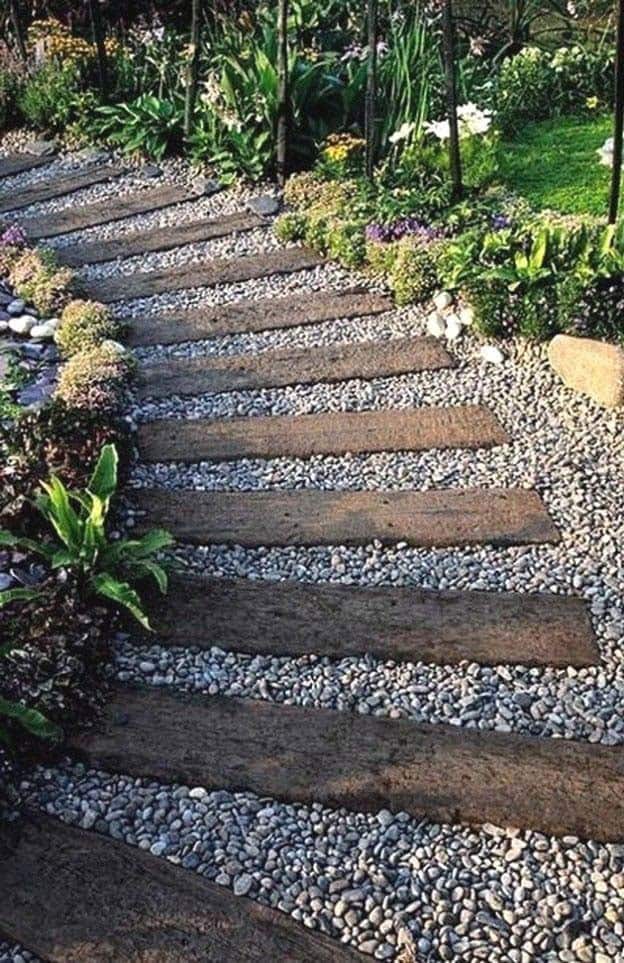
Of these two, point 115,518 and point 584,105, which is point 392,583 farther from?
point 584,105

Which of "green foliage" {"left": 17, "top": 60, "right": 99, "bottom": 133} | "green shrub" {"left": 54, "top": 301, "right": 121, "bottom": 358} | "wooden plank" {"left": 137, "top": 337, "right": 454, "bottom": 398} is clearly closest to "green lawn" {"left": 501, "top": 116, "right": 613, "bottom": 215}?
"wooden plank" {"left": 137, "top": 337, "right": 454, "bottom": 398}

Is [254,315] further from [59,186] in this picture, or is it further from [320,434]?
[59,186]

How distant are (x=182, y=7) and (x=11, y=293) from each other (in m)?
4.74

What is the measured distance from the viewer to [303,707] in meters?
2.63

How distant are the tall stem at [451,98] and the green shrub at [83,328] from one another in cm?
188

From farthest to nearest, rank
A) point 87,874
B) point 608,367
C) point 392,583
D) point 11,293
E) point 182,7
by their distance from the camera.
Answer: point 182,7 < point 11,293 < point 608,367 < point 392,583 < point 87,874

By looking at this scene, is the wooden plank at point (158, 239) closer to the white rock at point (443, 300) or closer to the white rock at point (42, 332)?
the white rock at point (42, 332)

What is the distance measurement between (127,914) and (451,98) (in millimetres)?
4163

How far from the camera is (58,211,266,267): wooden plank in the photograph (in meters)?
5.64

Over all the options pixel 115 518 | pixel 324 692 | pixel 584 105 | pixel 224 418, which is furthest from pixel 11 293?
pixel 584 105

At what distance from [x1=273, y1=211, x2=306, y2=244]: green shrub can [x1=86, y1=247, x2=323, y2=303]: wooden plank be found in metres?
0.14

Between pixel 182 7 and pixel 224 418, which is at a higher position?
pixel 182 7

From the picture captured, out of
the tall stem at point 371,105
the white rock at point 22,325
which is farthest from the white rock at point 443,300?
the white rock at point 22,325

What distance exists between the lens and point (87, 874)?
2.18m
